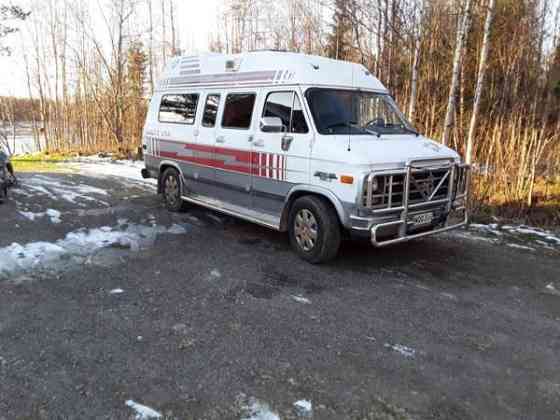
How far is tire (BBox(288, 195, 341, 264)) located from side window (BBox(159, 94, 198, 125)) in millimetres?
2761

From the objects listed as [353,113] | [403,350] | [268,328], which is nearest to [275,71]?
[353,113]

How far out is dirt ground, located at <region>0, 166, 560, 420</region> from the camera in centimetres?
281

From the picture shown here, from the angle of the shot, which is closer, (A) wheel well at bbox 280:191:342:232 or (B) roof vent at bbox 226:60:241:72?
(A) wheel well at bbox 280:191:342:232

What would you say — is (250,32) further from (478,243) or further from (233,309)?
(233,309)

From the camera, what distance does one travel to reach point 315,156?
5.11 meters

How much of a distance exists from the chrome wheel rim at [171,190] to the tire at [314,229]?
293 cm

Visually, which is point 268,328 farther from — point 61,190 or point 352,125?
point 61,190

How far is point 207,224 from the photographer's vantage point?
7.18 metres

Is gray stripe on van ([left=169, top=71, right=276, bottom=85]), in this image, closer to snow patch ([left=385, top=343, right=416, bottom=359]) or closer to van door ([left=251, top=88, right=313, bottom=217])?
van door ([left=251, top=88, right=313, bottom=217])

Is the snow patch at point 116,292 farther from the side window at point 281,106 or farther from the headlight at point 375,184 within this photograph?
the headlight at point 375,184

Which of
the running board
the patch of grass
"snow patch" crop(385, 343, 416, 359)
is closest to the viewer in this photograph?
"snow patch" crop(385, 343, 416, 359)

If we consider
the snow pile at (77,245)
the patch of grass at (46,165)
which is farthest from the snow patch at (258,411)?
the patch of grass at (46,165)

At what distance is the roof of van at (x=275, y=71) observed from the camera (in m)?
5.53

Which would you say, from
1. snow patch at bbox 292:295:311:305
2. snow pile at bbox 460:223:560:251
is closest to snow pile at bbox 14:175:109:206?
snow patch at bbox 292:295:311:305
